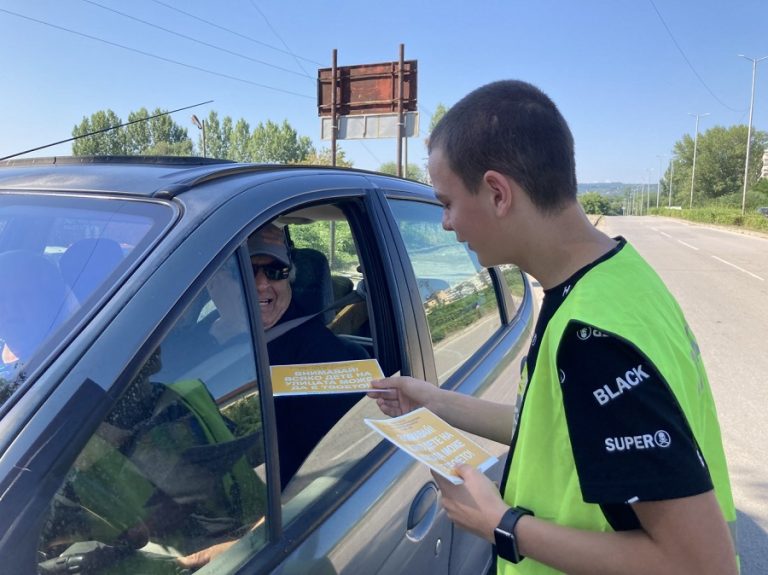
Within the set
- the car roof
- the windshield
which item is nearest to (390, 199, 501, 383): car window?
the car roof

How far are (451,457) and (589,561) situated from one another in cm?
32

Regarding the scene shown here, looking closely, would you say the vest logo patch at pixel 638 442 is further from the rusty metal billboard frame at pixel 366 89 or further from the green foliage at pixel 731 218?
the green foliage at pixel 731 218

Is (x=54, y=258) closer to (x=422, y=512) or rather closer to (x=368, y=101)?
(x=422, y=512)

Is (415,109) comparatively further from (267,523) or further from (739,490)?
(267,523)

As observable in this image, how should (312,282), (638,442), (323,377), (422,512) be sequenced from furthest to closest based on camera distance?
1. (312,282)
2. (422,512)
3. (323,377)
4. (638,442)

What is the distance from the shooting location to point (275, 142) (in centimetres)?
8162

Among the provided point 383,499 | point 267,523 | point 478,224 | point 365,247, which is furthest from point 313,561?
point 365,247

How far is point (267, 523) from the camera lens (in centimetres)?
119

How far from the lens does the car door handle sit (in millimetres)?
1596

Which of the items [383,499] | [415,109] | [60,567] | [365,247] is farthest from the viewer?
[415,109]

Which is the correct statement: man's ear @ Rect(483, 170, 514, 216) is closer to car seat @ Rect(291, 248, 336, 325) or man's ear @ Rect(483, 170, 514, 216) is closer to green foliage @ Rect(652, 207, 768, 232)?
car seat @ Rect(291, 248, 336, 325)

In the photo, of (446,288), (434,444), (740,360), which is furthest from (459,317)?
(740,360)

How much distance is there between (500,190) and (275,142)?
84354 mm

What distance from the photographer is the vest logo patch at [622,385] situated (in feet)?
2.85
